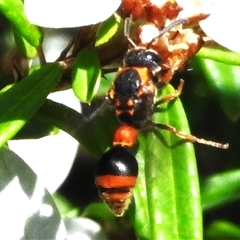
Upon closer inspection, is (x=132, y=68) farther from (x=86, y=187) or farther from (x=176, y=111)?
(x=86, y=187)

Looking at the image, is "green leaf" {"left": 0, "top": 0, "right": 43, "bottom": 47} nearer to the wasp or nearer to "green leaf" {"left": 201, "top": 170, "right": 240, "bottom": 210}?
the wasp

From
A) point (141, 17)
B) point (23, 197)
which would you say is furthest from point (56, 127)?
point (141, 17)

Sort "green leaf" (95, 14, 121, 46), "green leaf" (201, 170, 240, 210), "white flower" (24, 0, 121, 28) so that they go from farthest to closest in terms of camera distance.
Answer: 1. "green leaf" (201, 170, 240, 210)
2. "green leaf" (95, 14, 121, 46)
3. "white flower" (24, 0, 121, 28)

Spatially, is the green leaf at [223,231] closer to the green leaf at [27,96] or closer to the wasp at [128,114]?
the wasp at [128,114]

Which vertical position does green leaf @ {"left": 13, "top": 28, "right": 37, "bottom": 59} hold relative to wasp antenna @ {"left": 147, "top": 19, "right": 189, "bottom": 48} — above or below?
below

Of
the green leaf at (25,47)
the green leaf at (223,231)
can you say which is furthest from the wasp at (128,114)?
the green leaf at (223,231)

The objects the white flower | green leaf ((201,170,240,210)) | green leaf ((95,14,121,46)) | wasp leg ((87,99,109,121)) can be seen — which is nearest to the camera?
the white flower

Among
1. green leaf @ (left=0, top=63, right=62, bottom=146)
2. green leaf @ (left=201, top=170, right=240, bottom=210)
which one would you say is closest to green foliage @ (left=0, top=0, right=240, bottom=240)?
green leaf @ (left=0, top=63, right=62, bottom=146)

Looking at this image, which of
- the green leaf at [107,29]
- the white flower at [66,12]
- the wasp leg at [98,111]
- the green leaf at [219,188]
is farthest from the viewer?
the green leaf at [219,188]

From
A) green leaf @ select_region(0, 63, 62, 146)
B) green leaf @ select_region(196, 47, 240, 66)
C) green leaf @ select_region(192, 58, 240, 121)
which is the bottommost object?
green leaf @ select_region(192, 58, 240, 121)
